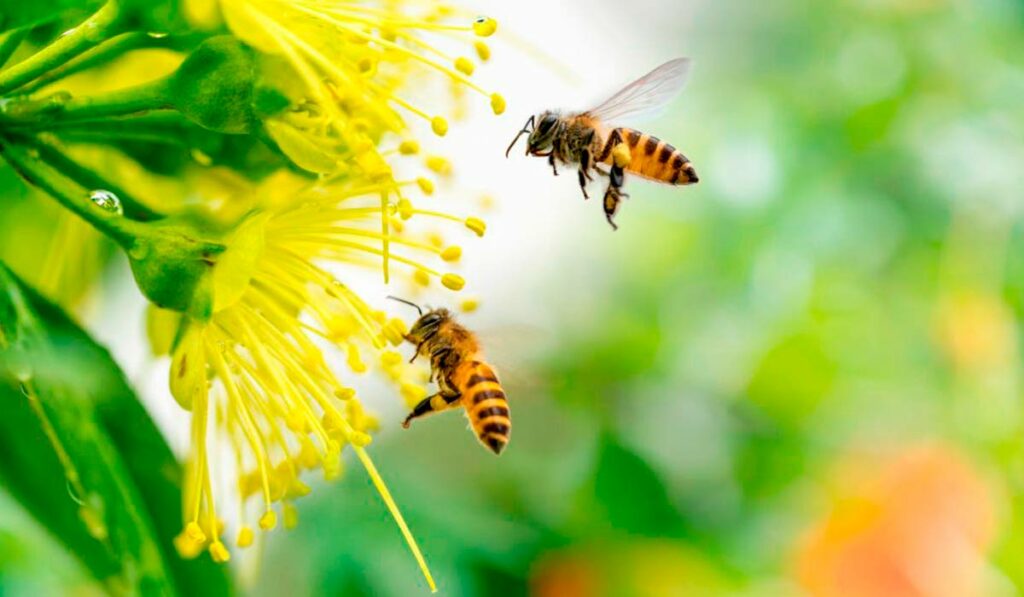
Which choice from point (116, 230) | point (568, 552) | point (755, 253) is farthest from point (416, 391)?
point (755, 253)

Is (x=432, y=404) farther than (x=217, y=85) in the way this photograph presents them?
Yes

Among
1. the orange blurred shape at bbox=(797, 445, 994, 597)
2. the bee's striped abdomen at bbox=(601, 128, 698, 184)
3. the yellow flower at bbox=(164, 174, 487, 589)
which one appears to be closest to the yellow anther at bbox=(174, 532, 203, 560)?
the yellow flower at bbox=(164, 174, 487, 589)

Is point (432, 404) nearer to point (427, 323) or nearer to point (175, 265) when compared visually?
point (427, 323)

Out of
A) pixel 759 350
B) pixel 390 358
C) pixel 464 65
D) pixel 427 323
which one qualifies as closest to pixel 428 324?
pixel 427 323

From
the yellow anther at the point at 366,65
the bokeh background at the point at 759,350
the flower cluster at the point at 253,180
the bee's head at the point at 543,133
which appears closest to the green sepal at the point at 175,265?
the flower cluster at the point at 253,180

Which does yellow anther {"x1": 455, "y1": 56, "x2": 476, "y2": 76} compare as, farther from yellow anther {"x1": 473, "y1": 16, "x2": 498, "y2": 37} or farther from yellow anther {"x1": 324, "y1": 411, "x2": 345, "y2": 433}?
yellow anther {"x1": 324, "y1": 411, "x2": 345, "y2": 433}

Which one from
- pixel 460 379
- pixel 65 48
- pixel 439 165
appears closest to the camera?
pixel 65 48

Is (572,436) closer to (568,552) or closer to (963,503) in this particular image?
(568,552)

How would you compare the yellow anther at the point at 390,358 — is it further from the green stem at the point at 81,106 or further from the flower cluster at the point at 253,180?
the green stem at the point at 81,106
